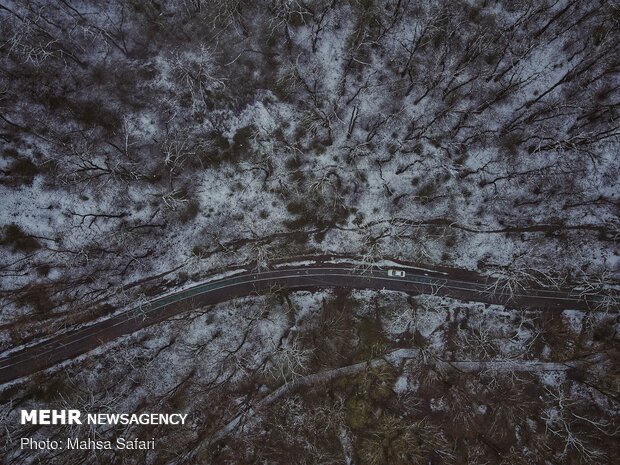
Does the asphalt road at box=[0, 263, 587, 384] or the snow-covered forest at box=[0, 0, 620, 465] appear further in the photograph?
the asphalt road at box=[0, 263, 587, 384]

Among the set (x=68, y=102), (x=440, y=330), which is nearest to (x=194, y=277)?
(x=68, y=102)

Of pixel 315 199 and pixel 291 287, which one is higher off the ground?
pixel 315 199

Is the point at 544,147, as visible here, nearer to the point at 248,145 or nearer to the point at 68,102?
the point at 248,145

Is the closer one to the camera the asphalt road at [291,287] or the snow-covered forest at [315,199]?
the snow-covered forest at [315,199]
